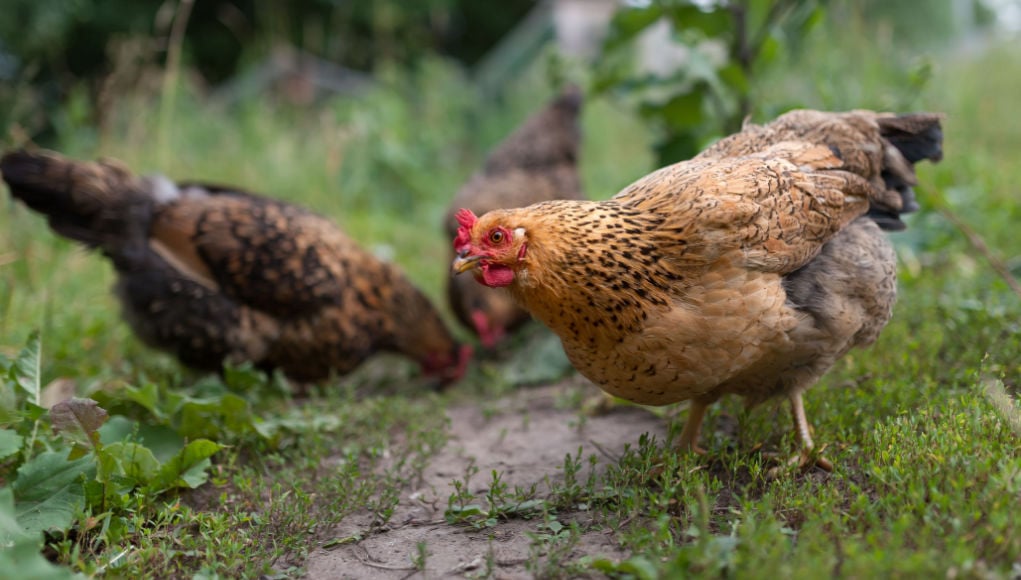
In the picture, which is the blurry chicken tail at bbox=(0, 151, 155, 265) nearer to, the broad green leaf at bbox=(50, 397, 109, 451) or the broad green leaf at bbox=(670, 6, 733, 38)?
the broad green leaf at bbox=(50, 397, 109, 451)

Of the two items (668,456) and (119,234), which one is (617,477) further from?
(119,234)

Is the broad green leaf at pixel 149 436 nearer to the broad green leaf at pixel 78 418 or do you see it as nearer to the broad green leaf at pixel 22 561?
the broad green leaf at pixel 78 418

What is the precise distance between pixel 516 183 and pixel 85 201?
3.02 metres

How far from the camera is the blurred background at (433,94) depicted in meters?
4.54

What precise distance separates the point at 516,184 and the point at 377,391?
2.11m

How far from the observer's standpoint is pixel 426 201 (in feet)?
27.3

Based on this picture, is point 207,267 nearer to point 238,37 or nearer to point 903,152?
point 903,152

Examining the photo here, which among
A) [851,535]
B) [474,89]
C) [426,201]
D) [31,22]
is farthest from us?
[474,89]

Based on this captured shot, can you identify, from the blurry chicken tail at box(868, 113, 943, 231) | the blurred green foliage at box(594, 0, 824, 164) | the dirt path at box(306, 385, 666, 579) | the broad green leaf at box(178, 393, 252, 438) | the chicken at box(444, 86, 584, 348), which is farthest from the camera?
the chicken at box(444, 86, 584, 348)

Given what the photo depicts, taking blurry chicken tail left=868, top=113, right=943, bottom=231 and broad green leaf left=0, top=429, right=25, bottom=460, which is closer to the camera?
broad green leaf left=0, top=429, right=25, bottom=460

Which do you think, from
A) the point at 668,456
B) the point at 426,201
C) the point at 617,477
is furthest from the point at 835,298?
the point at 426,201

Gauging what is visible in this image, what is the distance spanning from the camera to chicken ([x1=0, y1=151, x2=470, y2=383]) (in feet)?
13.6

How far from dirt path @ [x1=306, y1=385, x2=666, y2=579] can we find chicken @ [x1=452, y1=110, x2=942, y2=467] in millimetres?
601

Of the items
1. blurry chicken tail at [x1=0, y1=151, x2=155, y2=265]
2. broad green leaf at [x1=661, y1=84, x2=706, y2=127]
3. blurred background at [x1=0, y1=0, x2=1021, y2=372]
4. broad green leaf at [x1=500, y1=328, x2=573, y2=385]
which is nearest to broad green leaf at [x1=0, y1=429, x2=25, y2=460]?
blurred background at [x1=0, y1=0, x2=1021, y2=372]
